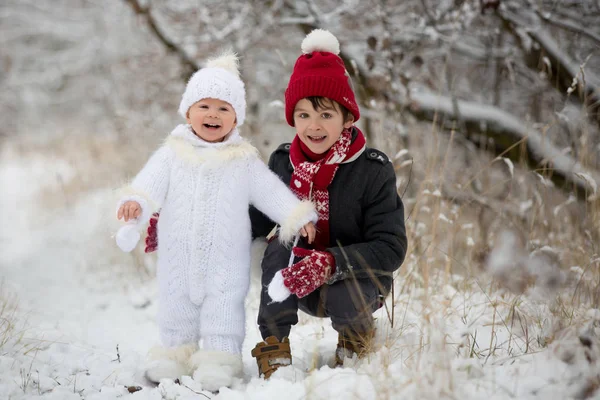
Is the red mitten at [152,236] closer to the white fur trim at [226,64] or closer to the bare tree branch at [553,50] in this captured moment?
the white fur trim at [226,64]

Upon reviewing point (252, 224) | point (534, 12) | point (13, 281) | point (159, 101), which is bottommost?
point (13, 281)

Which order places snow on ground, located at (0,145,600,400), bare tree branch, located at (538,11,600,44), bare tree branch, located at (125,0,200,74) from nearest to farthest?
snow on ground, located at (0,145,600,400), bare tree branch, located at (538,11,600,44), bare tree branch, located at (125,0,200,74)

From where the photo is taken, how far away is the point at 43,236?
202 inches

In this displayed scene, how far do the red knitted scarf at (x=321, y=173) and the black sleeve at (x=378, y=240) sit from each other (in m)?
0.15

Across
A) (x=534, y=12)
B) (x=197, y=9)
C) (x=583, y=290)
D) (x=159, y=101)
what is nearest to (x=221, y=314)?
(x=583, y=290)

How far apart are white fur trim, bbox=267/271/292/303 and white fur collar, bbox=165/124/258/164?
0.52 m

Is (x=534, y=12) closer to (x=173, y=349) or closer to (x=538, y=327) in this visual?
(x=538, y=327)

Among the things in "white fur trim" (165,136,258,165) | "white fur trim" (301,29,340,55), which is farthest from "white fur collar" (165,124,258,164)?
"white fur trim" (301,29,340,55)

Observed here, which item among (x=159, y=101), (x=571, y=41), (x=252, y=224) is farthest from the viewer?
(x=159, y=101)

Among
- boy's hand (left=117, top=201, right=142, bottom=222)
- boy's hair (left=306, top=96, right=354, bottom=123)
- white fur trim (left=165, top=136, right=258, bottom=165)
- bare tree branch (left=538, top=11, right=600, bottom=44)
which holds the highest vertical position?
bare tree branch (left=538, top=11, right=600, bottom=44)

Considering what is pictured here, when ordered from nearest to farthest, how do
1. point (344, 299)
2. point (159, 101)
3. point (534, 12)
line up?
point (344, 299) → point (534, 12) → point (159, 101)

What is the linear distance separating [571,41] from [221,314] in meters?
3.85

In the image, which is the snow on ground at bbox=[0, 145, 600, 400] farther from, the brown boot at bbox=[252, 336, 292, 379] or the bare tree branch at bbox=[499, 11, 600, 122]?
the bare tree branch at bbox=[499, 11, 600, 122]

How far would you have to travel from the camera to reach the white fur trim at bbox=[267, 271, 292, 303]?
189 centimetres
